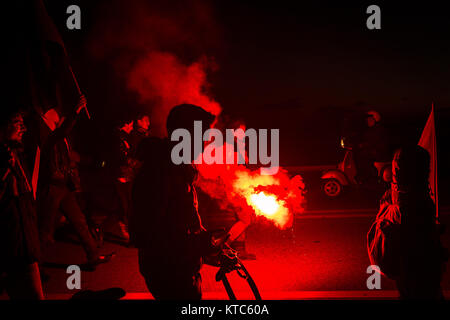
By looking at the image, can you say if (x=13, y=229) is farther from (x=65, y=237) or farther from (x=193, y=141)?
(x=65, y=237)

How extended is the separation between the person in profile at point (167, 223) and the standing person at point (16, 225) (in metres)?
1.43

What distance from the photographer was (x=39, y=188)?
17.6ft

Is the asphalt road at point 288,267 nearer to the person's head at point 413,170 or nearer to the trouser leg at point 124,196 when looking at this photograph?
the trouser leg at point 124,196

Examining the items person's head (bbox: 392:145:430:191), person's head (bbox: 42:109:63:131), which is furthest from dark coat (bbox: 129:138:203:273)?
person's head (bbox: 42:109:63:131)

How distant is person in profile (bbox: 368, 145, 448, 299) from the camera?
2805mm

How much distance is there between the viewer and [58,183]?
541 cm

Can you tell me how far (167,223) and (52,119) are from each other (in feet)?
11.3

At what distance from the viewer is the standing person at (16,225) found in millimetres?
3742

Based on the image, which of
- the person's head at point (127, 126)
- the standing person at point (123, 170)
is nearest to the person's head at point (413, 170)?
the standing person at point (123, 170)

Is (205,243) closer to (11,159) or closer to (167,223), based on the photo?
(167,223)

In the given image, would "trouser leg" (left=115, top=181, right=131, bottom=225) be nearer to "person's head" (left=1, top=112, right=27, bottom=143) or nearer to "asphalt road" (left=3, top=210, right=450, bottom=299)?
"asphalt road" (left=3, top=210, right=450, bottom=299)

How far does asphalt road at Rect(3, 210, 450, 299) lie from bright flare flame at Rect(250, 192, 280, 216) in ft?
3.01
